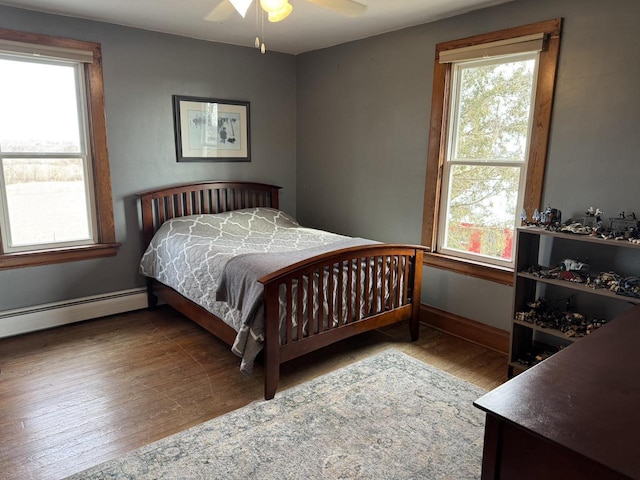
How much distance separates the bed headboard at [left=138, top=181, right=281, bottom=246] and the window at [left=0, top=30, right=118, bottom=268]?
31cm

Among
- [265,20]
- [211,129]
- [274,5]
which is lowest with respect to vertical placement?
[211,129]

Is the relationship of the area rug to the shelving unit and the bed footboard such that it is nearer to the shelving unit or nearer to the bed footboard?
the bed footboard

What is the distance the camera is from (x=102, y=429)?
7.32 ft

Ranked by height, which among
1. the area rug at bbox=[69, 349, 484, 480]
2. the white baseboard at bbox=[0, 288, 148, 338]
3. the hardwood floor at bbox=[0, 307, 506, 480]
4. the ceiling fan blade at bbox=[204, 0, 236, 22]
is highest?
the ceiling fan blade at bbox=[204, 0, 236, 22]

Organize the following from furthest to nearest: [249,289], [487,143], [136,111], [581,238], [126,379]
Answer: [136,111], [487,143], [126,379], [249,289], [581,238]

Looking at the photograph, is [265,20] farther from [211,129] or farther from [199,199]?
[199,199]

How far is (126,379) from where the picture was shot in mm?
2719

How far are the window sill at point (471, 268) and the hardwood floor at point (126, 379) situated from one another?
0.53 m

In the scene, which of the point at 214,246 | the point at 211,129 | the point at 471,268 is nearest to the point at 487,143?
the point at 471,268

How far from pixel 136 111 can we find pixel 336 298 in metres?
2.35

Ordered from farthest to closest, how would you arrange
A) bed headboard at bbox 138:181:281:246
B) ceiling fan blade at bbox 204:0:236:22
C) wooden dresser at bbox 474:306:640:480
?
1. bed headboard at bbox 138:181:281:246
2. ceiling fan blade at bbox 204:0:236:22
3. wooden dresser at bbox 474:306:640:480

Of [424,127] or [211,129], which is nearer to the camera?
[424,127]

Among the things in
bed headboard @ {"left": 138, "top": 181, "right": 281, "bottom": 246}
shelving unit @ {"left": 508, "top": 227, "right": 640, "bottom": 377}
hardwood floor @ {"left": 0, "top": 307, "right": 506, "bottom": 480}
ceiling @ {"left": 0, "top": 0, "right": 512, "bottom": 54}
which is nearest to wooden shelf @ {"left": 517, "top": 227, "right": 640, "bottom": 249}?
shelving unit @ {"left": 508, "top": 227, "right": 640, "bottom": 377}

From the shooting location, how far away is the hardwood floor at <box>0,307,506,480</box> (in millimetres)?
2123
